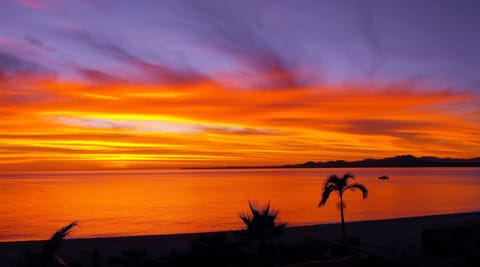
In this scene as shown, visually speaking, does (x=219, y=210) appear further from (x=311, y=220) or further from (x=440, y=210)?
(x=440, y=210)

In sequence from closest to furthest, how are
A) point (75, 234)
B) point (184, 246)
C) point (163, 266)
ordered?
1. point (163, 266)
2. point (184, 246)
3. point (75, 234)

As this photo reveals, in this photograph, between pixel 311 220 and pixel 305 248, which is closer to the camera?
pixel 305 248

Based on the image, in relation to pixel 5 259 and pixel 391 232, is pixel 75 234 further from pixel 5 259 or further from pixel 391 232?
pixel 391 232

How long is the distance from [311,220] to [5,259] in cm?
2546

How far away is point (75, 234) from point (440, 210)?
35632 mm

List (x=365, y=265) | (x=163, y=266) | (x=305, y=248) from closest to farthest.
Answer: (x=365, y=265) → (x=163, y=266) → (x=305, y=248)

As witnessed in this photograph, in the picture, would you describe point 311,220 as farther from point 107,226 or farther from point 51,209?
point 51,209

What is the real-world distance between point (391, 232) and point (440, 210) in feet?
78.9

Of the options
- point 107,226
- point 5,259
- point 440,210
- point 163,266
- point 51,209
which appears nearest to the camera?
point 163,266

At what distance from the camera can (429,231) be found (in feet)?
55.3

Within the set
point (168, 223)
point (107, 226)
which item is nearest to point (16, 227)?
point (107, 226)

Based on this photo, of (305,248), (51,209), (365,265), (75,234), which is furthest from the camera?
(51,209)

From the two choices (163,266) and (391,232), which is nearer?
(163,266)

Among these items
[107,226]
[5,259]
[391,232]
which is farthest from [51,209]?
[391,232]
